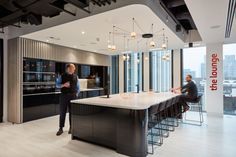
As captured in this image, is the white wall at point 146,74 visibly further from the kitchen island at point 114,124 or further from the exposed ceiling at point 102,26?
the kitchen island at point 114,124

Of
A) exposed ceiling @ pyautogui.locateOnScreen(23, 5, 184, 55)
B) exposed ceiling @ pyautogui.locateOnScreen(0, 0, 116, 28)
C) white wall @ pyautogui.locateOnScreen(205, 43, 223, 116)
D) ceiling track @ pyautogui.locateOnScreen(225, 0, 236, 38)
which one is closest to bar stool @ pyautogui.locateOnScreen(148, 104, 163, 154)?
exposed ceiling @ pyautogui.locateOnScreen(23, 5, 184, 55)

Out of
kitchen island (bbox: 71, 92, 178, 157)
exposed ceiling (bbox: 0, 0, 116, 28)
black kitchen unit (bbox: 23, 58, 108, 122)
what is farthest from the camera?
black kitchen unit (bbox: 23, 58, 108, 122)

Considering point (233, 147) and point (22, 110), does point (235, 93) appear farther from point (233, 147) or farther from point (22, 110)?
point (22, 110)

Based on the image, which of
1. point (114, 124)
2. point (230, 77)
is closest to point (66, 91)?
point (114, 124)

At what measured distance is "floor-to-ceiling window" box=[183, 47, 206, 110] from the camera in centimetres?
749

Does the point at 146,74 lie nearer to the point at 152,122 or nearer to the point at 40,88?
the point at 40,88

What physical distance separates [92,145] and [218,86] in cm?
534

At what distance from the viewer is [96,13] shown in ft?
11.9

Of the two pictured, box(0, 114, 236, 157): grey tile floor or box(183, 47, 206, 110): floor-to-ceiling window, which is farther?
box(183, 47, 206, 110): floor-to-ceiling window

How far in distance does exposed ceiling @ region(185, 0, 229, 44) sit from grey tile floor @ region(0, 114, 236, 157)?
8.81 feet

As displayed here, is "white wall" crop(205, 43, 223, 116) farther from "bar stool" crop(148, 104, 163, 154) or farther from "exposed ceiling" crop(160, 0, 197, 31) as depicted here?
"bar stool" crop(148, 104, 163, 154)

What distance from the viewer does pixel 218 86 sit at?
667 cm

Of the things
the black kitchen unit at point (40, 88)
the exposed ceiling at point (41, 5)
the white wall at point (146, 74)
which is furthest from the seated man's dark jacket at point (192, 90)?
the black kitchen unit at point (40, 88)

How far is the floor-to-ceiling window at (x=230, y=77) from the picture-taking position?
22.4 feet
